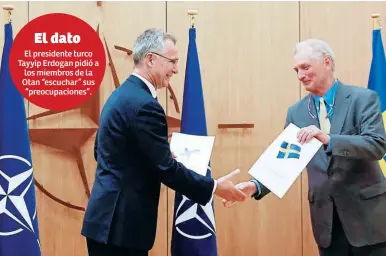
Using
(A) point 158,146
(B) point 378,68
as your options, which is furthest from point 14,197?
(B) point 378,68

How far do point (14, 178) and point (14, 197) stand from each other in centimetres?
12

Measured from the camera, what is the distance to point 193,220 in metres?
3.07

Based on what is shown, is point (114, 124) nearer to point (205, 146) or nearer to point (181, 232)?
point (205, 146)

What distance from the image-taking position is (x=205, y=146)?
2.47 m

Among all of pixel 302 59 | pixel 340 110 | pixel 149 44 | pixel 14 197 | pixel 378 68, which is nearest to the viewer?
pixel 149 44

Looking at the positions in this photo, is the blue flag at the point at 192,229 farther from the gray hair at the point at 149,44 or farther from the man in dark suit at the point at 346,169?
the gray hair at the point at 149,44

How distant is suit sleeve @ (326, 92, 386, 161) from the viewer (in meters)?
2.12

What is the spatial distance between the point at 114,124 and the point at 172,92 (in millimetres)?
1671

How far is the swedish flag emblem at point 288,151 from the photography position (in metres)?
2.26

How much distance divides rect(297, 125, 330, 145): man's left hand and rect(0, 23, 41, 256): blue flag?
5.94ft

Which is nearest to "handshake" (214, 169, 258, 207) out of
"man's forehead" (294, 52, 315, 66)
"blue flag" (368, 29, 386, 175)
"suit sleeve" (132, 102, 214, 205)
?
"suit sleeve" (132, 102, 214, 205)

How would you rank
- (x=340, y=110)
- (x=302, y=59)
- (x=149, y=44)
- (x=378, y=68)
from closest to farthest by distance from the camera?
(x=149, y=44) < (x=340, y=110) < (x=302, y=59) < (x=378, y=68)

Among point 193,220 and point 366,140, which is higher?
point 366,140

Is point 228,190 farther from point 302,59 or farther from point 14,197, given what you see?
point 14,197
